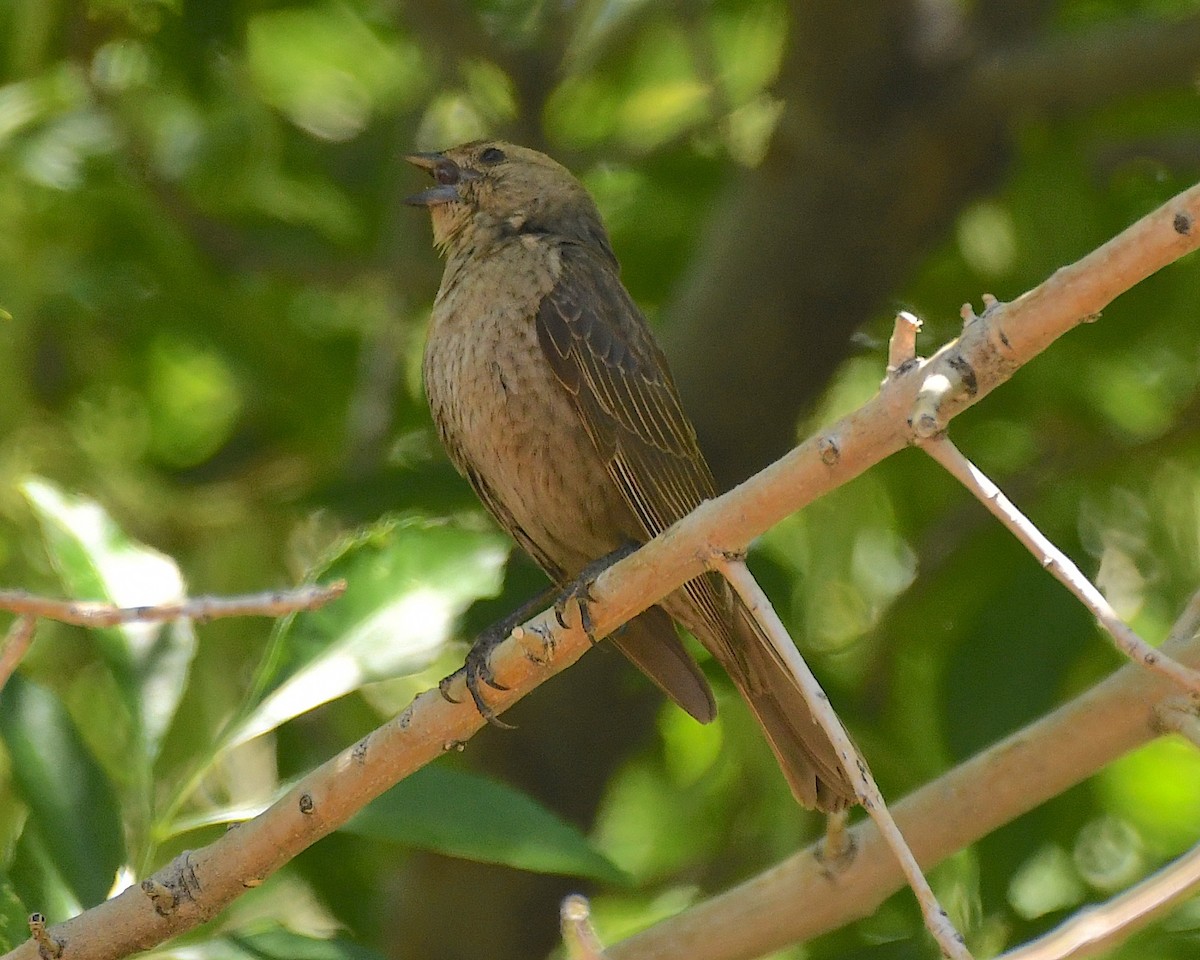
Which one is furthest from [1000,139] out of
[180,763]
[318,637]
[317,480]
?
[180,763]

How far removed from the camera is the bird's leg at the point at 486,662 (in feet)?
9.10

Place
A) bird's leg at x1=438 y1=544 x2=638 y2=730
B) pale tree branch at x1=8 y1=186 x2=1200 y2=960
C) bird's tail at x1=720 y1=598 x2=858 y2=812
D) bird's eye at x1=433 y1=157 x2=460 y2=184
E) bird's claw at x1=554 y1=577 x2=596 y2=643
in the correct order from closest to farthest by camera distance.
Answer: pale tree branch at x1=8 y1=186 x2=1200 y2=960 < bird's claw at x1=554 y1=577 x2=596 y2=643 < bird's leg at x1=438 y1=544 x2=638 y2=730 < bird's tail at x1=720 y1=598 x2=858 y2=812 < bird's eye at x1=433 y1=157 x2=460 y2=184

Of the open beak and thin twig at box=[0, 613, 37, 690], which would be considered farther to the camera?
the open beak

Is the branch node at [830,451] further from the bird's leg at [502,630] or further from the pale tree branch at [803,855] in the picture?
the bird's leg at [502,630]

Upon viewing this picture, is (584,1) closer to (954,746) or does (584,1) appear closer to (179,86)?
(179,86)

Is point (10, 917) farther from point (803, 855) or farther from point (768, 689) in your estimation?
point (768, 689)

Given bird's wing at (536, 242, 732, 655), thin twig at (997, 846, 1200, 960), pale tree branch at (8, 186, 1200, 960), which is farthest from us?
bird's wing at (536, 242, 732, 655)

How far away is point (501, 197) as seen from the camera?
13.9 feet

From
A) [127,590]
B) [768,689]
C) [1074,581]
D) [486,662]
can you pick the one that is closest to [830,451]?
[1074,581]

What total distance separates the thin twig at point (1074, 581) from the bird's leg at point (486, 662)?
1.04 metres

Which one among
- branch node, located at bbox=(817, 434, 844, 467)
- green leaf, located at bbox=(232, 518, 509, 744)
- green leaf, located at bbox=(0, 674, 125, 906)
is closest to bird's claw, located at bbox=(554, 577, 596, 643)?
green leaf, located at bbox=(232, 518, 509, 744)

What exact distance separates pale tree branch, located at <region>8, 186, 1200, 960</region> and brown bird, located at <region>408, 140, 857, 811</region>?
0.52 m

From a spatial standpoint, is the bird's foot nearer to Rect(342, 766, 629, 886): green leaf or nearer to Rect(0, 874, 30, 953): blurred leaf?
Rect(342, 766, 629, 886): green leaf

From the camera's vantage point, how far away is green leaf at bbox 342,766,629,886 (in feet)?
9.64
